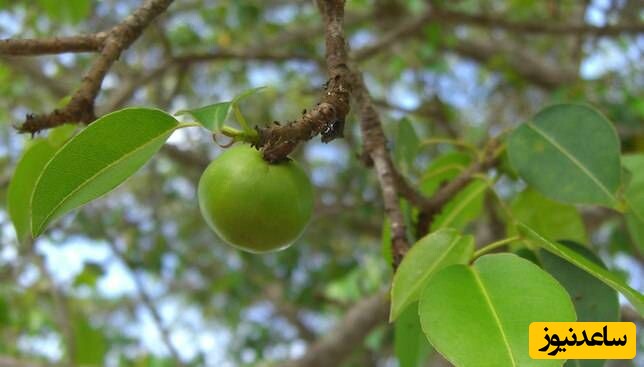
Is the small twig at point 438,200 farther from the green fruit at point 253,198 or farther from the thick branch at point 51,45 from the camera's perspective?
the thick branch at point 51,45

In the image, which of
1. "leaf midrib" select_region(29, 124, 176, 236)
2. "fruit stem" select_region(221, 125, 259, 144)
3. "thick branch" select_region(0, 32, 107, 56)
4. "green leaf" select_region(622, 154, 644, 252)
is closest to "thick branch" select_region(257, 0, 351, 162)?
"fruit stem" select_region(221, 125, 259, 144)

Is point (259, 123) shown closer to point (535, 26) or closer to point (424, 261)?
point (535, 26)

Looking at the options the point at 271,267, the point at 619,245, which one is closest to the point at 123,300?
the point at 271,267

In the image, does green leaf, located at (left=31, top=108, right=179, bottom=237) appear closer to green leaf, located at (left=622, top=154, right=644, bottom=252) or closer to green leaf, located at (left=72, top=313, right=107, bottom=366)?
green leaf, located at (left=622, top=154, right=644, bottom=252)

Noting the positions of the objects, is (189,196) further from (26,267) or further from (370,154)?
(370,154)

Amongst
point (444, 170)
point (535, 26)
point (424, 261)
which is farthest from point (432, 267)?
point (535, 26)

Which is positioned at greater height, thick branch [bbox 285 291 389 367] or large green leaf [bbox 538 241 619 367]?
thick branch [bbox 285 291 389 367]
